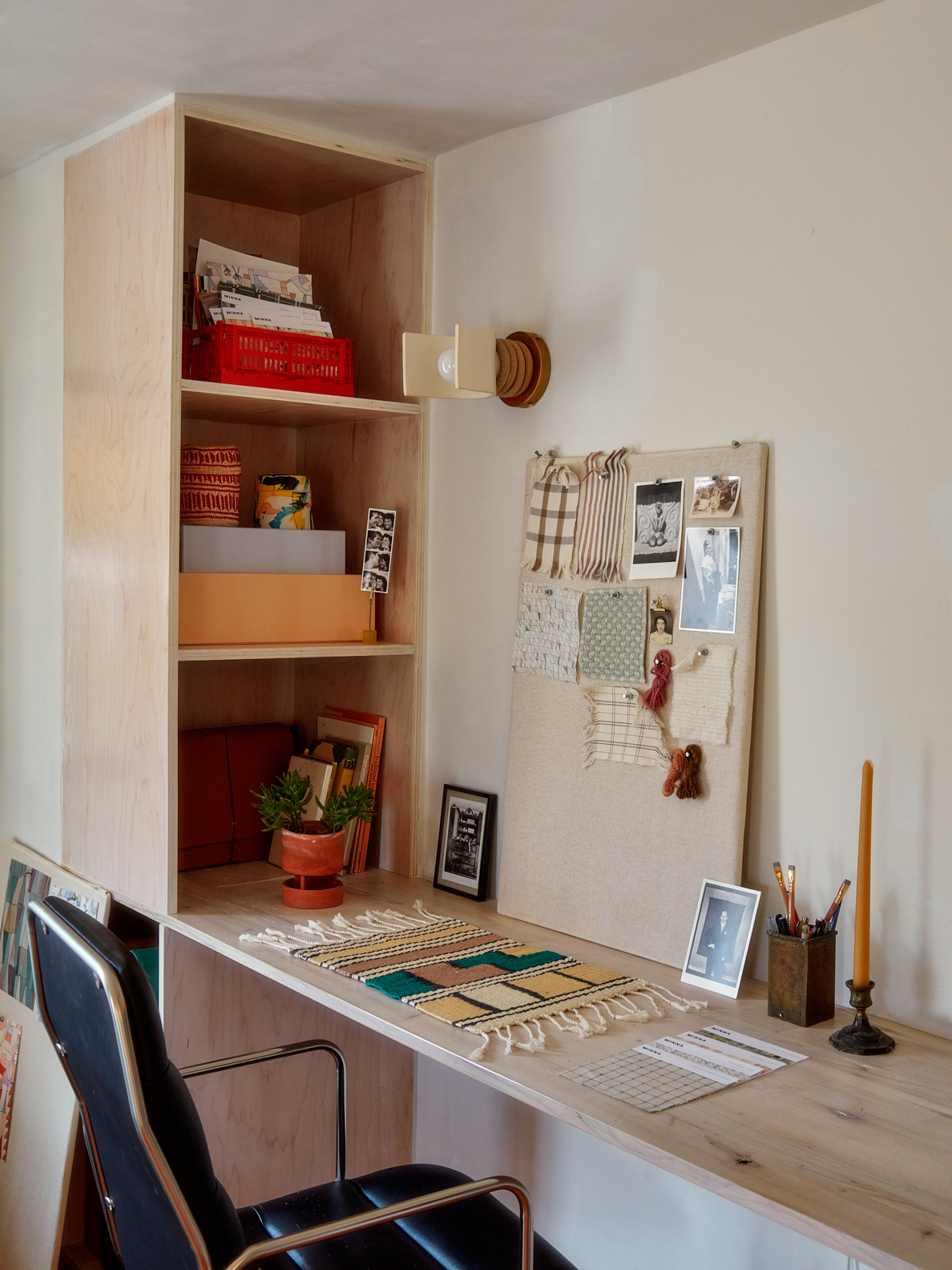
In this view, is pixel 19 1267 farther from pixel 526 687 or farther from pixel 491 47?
pixel 491 47

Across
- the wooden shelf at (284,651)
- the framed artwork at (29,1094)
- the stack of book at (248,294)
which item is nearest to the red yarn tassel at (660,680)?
the wooden shelf at (284,651)

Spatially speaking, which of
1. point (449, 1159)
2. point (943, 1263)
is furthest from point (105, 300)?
point (943, 1263)

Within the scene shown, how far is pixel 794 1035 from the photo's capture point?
5.58 ft

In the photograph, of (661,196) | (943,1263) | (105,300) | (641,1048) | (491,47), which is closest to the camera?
(943,1263)

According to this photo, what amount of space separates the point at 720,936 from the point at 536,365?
1.09 meters

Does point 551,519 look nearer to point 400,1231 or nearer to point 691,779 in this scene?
point 691,779

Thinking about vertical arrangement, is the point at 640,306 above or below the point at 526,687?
above

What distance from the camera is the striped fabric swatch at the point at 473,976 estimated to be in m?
1.73

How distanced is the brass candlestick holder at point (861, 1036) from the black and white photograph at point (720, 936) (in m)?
0.21

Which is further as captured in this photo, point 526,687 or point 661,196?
point 526,687

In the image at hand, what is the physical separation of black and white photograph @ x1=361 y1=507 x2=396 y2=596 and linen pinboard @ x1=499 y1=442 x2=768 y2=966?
1.31ft

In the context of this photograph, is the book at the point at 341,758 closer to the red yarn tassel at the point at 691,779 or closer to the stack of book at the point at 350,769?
the stack of book at the point at 350,769

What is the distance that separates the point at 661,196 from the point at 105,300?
1127mm

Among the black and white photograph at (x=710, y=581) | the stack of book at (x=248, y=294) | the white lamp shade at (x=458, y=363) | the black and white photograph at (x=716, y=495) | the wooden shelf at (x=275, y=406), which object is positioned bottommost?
the black and white photograph at (x=710, y=581)
